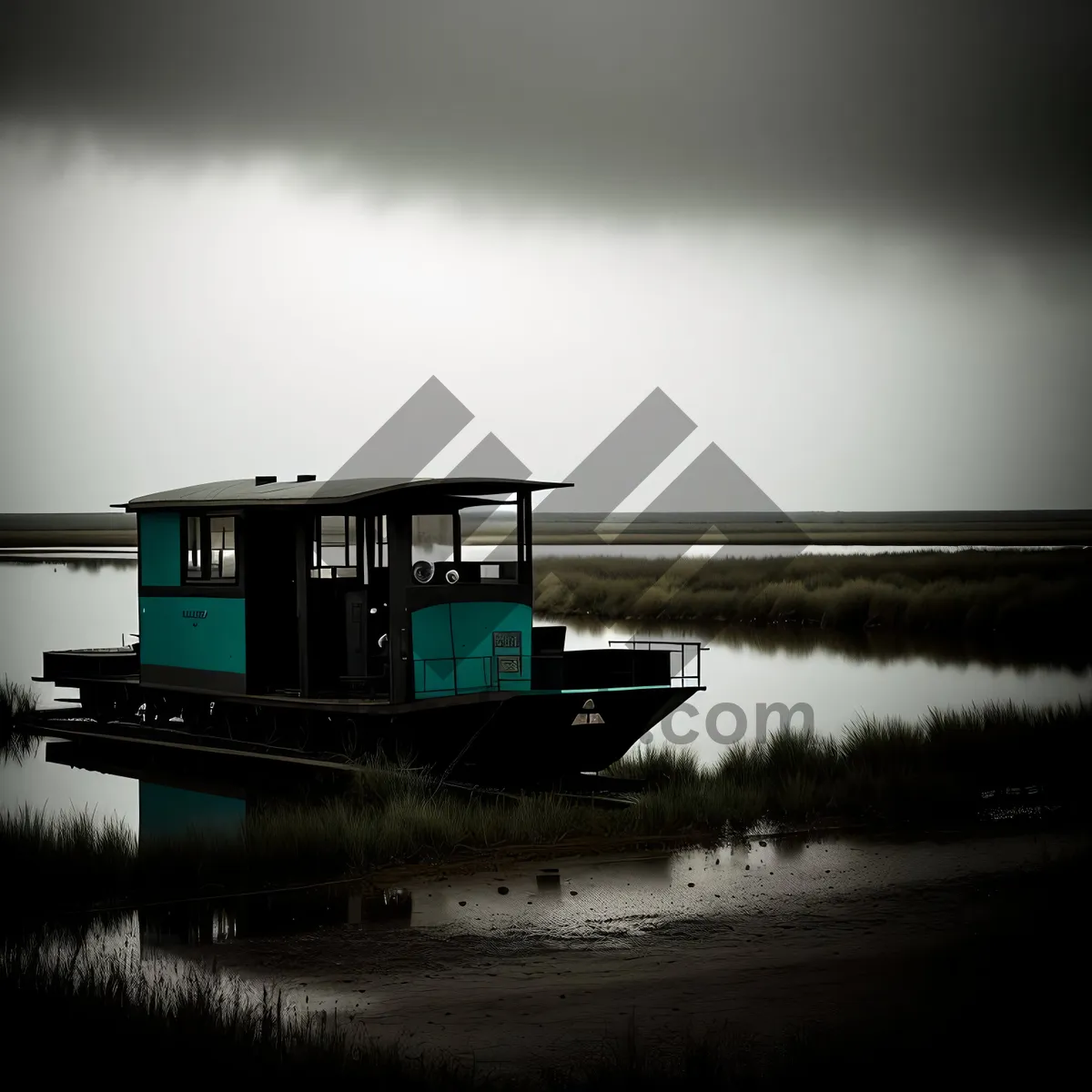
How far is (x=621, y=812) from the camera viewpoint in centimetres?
1213

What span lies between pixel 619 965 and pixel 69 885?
4.01m

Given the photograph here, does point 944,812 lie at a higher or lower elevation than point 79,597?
lower

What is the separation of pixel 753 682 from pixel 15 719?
11.3 m

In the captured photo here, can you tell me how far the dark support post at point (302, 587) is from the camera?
14156 millimetres

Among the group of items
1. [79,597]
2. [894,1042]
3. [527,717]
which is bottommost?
[894,1042]

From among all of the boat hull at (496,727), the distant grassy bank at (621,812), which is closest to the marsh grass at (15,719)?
the boat hull at (496,727)

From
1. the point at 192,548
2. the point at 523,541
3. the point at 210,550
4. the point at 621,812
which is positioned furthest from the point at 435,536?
the point at 621,812

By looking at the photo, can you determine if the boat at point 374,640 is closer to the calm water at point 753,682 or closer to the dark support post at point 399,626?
the dark support post at point 399,626

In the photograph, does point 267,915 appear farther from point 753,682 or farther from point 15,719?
point 753,682

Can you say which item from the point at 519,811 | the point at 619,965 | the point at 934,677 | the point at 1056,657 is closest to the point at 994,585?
the point at 1056,657

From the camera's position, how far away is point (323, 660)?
15.2 meters

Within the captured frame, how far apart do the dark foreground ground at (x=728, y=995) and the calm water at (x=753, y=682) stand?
4834 mm

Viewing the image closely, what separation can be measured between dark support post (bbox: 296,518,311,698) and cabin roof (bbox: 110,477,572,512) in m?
0.39

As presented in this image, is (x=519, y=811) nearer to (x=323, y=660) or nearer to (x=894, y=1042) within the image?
(x=323, y=660)
